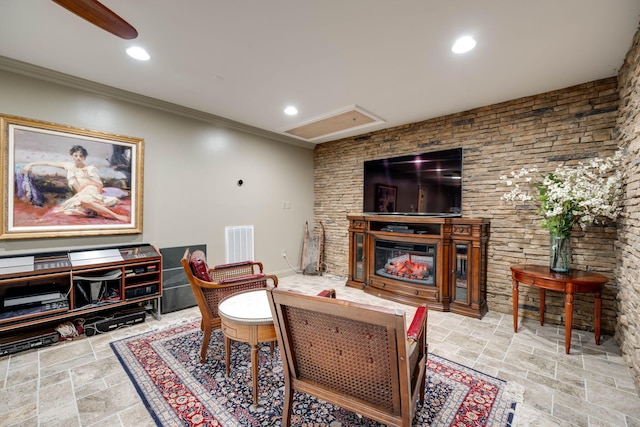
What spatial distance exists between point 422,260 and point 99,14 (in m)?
3.84

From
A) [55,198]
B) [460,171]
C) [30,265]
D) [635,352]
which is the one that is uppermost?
[460,171]

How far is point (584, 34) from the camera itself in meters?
2.04

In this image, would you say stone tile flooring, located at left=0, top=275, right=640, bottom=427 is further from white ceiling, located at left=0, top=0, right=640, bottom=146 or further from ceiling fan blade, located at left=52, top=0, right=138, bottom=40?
white ceiling, located at left=0, top=0, right=640, bottom=146

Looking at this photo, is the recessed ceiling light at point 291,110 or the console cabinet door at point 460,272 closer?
the console cabinet door at point 460,272

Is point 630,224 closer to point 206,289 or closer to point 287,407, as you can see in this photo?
point 287,407

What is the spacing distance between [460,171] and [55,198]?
4.68m

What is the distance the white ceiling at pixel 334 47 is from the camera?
182cm

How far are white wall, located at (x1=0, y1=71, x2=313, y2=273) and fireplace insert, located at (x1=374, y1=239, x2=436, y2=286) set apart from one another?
1824mm

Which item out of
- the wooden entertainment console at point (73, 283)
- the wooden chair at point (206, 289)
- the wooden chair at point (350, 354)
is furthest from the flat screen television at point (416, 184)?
the wooden entertainment console at point (73, 283)

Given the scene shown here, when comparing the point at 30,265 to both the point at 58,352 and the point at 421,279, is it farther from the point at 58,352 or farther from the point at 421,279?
the point at 421,279

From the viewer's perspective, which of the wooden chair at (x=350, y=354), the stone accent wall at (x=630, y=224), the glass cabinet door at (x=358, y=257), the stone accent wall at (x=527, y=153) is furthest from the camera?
the glass cabinet door at (x=358, y=257)

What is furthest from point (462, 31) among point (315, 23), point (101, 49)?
point (101, 49)

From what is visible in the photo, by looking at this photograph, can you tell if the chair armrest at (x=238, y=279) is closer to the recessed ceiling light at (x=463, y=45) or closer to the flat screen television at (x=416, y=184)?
the flat screen television at (x=416, y=184)

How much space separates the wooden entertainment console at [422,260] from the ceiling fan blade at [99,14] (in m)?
3.39
